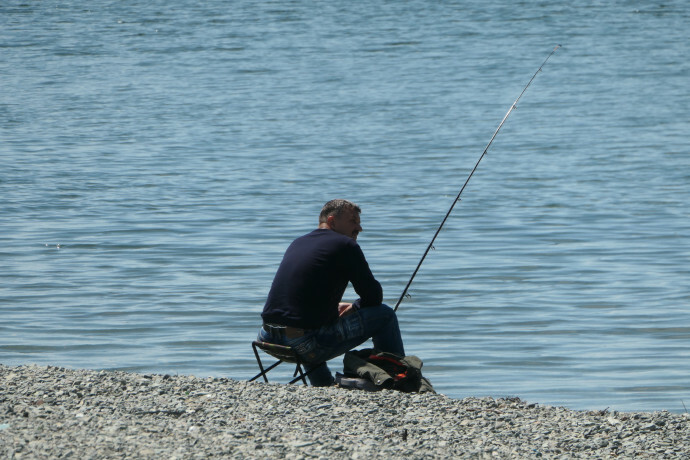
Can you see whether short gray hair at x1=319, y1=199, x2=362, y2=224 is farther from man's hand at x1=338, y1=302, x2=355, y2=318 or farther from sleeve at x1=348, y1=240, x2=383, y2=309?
man's hand at x1=338, y1=302, x2=355, y2=318

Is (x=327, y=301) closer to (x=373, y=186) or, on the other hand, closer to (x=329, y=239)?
(x=329, y=239)

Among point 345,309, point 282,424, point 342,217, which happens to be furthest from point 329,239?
point 282,424

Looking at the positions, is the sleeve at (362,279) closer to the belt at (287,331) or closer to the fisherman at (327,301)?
the fisherman at (327,301)

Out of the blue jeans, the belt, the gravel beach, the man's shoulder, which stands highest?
the man's shoulder

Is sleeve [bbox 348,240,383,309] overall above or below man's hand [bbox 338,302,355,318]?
above

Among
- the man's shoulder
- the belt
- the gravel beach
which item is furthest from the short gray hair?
the gravel beach

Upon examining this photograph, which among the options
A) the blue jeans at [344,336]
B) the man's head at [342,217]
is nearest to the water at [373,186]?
the blue jeans at [344,336]

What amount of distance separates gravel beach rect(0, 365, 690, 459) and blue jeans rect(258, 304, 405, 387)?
0.35 metres

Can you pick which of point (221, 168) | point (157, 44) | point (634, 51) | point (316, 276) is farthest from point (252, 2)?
point (316, 276)

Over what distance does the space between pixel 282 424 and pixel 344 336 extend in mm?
1286

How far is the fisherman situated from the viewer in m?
6.12

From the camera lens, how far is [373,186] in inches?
632

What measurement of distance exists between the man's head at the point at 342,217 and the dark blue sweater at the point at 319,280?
120 millimetres

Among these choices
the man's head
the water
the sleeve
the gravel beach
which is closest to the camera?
the gravel beach
